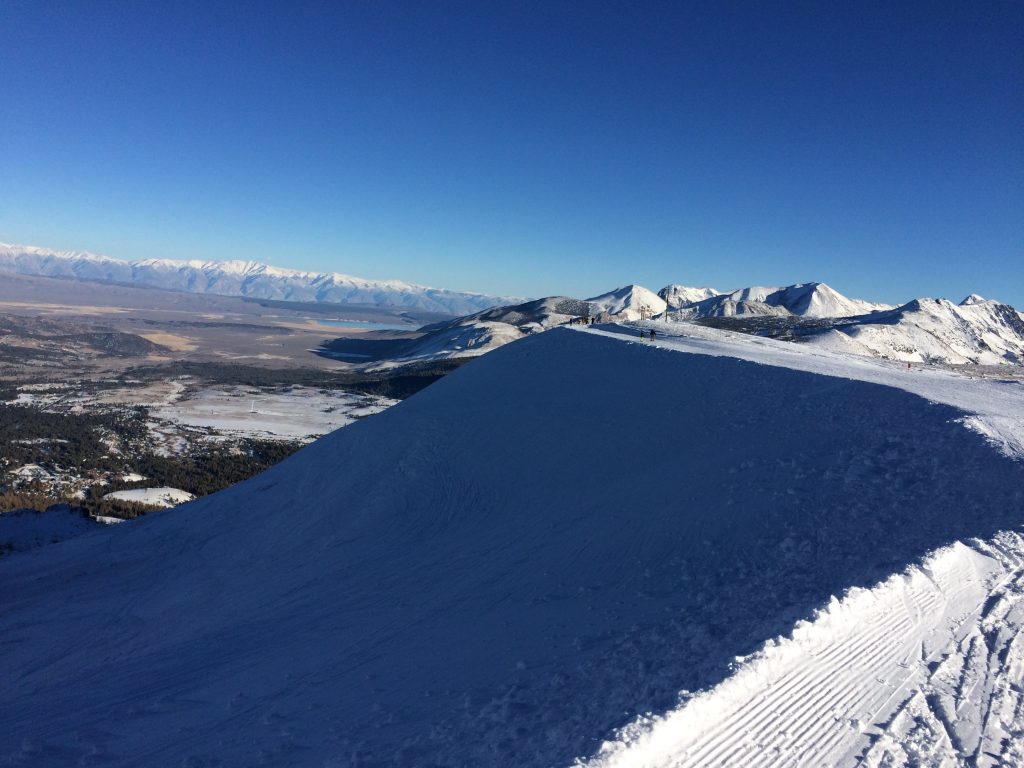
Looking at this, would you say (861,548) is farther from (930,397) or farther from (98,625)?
(98,625)

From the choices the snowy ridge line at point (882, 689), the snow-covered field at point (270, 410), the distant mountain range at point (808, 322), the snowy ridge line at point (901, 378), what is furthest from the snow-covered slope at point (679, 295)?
the snowy ridge line at point (882, 689)

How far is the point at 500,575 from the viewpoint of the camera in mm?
9305

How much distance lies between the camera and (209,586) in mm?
13211

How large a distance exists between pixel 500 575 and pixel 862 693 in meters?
5.57

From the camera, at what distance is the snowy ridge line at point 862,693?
4.19 metres

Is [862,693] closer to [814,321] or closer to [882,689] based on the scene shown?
[882,689]

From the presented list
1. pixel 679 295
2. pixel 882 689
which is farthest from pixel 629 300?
pixel 882 689

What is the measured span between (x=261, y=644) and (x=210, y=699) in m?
1.73

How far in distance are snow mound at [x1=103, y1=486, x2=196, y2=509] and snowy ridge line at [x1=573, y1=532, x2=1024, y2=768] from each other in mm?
28277

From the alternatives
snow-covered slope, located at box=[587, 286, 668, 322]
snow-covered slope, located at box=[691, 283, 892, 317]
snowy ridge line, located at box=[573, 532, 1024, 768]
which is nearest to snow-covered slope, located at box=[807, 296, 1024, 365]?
snow-covered slope, located at box=[691, 283, 892, 317]

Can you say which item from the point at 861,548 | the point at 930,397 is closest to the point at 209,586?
the point at 861,548

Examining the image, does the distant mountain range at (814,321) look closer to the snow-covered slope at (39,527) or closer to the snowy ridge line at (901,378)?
the snowy ridge line at (901,378)

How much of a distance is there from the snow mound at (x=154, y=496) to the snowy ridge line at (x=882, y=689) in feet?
92.9

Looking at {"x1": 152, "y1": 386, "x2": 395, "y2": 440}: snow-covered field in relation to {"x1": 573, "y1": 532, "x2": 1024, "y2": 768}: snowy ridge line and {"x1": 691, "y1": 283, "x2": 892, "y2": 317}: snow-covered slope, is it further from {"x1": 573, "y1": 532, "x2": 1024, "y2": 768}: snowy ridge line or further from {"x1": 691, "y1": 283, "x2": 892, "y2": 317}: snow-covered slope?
{"x1": 691, "y1": 283, "x2": 892, "y2": 317}: snow-covered slope
